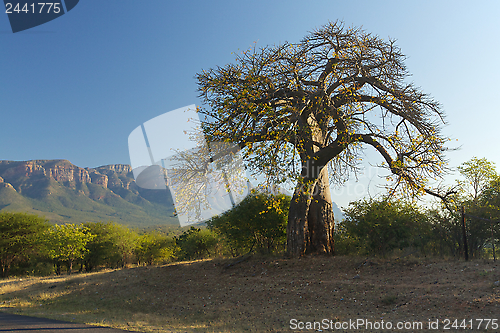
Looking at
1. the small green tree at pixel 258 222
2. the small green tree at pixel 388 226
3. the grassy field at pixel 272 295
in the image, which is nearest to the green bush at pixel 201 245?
the small green tree at pixel 258 222

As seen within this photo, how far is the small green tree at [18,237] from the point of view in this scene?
29875 millimetres

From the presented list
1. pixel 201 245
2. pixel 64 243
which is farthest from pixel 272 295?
pixel 64 243

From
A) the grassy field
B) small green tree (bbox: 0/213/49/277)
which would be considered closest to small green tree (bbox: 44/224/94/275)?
small green tree (bbox: 0/213/49/277)

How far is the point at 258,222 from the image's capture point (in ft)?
51.2

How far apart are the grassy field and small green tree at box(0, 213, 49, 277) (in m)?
20.5

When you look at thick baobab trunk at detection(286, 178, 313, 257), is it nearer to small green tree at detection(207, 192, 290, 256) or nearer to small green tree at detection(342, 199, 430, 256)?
small green tree at detection(207, 192, 290, 256)

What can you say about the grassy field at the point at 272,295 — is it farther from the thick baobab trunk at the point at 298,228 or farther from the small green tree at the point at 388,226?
the small green tree at the point at 388,226

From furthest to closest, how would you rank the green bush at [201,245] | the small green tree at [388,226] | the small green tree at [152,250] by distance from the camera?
the small green tree at [152,250] < the green bush at [201,245] < the small green tree at [388,226]

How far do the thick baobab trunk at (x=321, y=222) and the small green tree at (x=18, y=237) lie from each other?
2926cm

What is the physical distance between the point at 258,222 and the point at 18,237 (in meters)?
29.0

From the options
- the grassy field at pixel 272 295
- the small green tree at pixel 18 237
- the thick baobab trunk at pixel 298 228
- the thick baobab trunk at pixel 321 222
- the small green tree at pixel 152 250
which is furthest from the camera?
the small green tree at pixel 152 250

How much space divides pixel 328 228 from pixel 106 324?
9735mm

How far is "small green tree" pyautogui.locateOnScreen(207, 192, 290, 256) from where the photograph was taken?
15398mm

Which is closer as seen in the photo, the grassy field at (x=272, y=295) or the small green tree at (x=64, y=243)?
the grassy field at (x=272, y=295)
